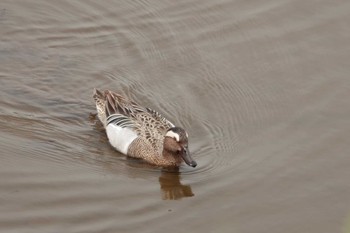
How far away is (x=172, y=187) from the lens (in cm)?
1055

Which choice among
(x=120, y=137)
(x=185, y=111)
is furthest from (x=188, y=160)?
(x=185, y=111)

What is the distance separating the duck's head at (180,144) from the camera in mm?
10680

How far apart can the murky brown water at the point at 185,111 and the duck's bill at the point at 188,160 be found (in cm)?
16

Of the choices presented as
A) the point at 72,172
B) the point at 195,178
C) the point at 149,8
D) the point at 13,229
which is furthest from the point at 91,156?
the point at 149,8

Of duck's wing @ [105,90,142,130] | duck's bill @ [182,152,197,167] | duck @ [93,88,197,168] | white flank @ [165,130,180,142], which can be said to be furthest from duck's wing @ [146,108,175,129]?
duck's bill @ [182,152,197,167]

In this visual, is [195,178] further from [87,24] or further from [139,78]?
[87,24]

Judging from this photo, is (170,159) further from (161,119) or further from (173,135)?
(161,119)

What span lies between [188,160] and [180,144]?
23 cm

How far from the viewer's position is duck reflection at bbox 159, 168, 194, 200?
10305mm

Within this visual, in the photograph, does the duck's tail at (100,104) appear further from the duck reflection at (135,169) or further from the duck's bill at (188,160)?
the duck's bill at (188,160)

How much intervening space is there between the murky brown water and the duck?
18 centimetres

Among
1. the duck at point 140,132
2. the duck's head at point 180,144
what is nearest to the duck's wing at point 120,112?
the duck at point 140,132

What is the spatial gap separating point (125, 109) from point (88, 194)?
201cm

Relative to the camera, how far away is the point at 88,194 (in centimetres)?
986
